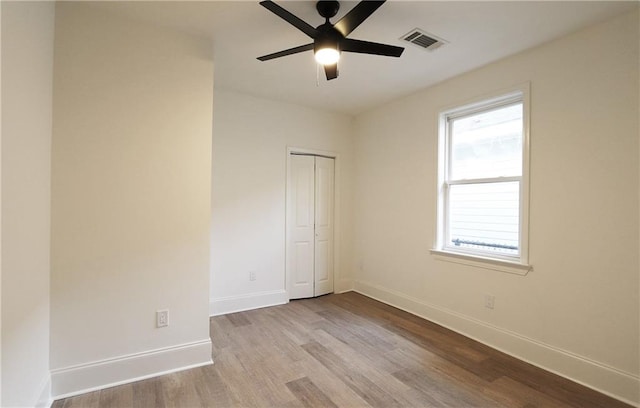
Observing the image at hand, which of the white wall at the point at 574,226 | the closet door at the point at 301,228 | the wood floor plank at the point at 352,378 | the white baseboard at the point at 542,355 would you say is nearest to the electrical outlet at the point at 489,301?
the white wall at the point at 574,226

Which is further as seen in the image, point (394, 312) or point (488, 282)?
point (394, 312)

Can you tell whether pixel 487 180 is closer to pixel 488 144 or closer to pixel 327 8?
pixel 488 144

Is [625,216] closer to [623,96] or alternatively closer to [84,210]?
[623,96]

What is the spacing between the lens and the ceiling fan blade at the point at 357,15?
1.55 m

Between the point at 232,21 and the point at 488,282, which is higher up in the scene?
the point at 232,21

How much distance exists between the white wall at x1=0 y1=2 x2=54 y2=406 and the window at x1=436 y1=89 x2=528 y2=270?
3343mm

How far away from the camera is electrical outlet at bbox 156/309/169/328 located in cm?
228

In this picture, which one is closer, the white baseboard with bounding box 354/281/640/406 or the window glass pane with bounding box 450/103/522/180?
the white baseboard with bounding box 354/281/640/406

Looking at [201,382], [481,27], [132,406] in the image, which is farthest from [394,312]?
[481,27]

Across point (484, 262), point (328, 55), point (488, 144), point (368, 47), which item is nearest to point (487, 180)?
point (488, 144)

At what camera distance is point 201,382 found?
2170 mm

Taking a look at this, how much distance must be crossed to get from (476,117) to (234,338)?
3277 mm

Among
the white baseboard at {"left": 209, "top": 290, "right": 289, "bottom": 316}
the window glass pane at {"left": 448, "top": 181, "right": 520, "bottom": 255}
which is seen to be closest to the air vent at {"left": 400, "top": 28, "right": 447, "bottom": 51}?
the window glass pane at {"left": 448, "top": 181, "right": 520, "bottom": 255}

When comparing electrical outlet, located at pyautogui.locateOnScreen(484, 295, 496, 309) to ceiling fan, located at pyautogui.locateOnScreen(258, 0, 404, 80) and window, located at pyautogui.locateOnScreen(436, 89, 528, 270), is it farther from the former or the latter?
ceiling fan, located at pyautogui.locateOnScreen(258, 0, 404, 80)
